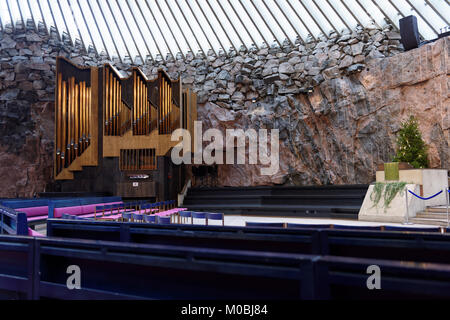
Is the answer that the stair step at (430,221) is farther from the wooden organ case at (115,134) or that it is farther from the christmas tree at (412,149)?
the wooden organ case at (115,134)

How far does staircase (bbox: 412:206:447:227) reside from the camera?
633 centimetres

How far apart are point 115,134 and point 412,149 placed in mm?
9832

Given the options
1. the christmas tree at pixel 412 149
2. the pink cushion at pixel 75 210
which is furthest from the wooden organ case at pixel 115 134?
the christmas tree at pixel 412 149

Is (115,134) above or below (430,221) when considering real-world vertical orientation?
above

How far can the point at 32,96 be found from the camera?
44.8 ft

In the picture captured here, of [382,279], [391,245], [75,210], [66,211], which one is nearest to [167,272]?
[382,279]

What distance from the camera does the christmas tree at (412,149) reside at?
8.70m

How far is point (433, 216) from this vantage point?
22.0 ft

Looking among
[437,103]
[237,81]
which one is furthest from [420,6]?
[237,81]

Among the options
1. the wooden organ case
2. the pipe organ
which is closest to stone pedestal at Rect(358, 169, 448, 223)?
the wooden organ case

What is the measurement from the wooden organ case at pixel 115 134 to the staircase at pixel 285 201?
1.63 meters

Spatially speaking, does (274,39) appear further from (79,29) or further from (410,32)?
(79,29)

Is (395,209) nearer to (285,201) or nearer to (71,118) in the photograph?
(285,201)

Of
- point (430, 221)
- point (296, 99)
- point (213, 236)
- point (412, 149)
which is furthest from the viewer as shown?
point (296, 99)
